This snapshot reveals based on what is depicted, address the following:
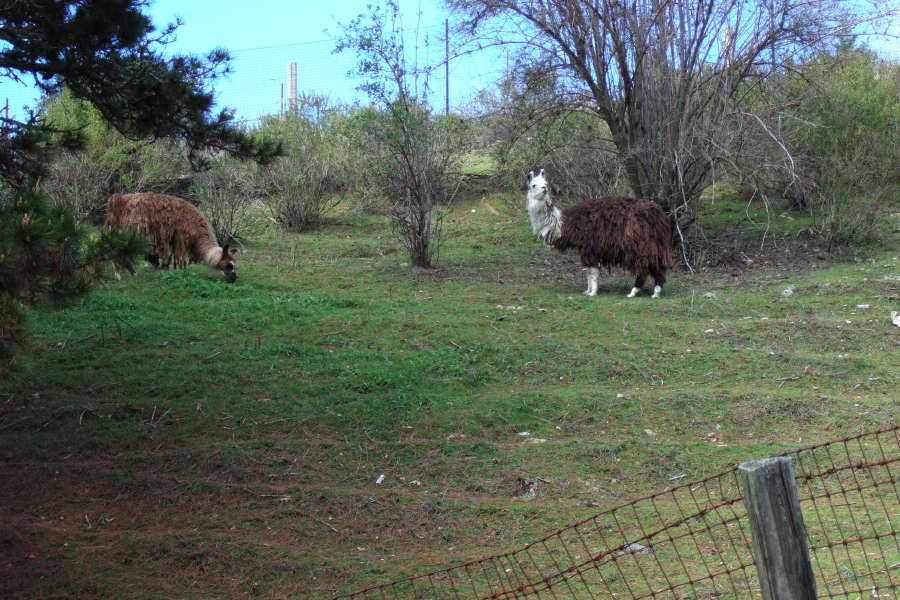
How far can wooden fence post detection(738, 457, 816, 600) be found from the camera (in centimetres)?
287

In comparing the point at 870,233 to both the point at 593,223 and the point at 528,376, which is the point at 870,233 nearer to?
the point at 593,223

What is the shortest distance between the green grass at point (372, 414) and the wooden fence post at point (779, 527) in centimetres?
260

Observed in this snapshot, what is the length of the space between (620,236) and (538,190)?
1.45 metres

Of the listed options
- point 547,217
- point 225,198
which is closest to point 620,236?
point 547,217

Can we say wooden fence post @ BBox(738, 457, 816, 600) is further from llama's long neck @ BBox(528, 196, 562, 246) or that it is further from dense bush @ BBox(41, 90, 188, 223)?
dense bush @ BBox(41, 90, 188, 223)

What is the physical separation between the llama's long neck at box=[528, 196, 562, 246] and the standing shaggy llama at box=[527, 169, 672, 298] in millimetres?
80

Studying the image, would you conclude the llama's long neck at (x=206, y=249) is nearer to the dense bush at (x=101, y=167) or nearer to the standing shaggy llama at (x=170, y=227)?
the standing shaggy llama at (x=170, y=227)

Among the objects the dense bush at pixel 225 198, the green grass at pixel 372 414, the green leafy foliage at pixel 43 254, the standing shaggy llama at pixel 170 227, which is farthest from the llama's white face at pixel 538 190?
the green leafy foliage at pixel 43 254

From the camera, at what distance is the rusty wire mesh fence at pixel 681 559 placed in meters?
4.24

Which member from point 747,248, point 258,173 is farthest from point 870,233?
point 258,173

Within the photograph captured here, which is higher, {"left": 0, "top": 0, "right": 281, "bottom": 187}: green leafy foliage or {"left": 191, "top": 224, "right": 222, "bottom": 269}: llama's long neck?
{"left": 0, "top": 0, "right": 281, "bottom": 187}: green leafy foliage

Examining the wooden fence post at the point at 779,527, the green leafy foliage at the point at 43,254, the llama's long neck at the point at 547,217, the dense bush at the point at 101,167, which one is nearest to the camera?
the wooden fence post at the point at 779,527

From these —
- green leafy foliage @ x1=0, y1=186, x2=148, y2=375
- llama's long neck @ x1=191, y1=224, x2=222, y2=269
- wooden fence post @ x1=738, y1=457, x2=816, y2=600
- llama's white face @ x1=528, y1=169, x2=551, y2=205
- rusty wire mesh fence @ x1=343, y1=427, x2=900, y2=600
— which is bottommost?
rusty wire mesh fence @ x1=343, y1=427, x2=900, y2=600

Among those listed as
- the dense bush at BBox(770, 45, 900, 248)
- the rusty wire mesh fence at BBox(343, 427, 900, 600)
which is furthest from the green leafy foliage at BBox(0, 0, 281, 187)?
the dense bush at BBox(770, 45, 900, 248)
